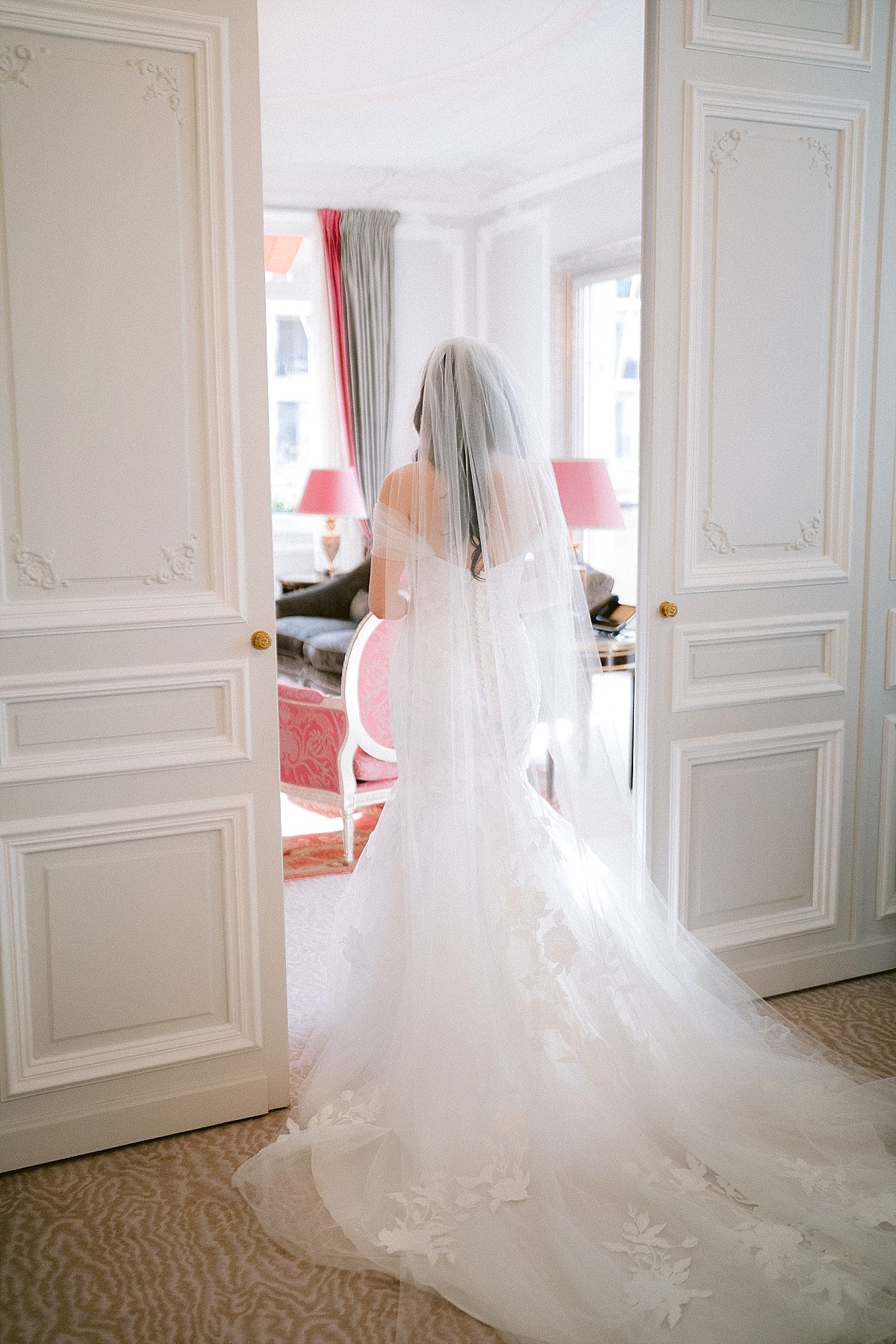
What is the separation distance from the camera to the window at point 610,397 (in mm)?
6344

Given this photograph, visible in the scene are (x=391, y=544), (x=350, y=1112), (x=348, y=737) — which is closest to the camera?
(x=350, y=1112)

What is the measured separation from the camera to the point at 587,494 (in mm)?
4848

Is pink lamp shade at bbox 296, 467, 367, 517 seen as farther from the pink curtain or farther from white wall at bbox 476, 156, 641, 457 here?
white wall at bbox 476, 156, 641, 457

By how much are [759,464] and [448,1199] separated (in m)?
2.00

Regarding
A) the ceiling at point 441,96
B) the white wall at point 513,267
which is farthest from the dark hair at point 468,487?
the white wall at point 513,267

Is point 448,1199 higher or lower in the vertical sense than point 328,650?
lower

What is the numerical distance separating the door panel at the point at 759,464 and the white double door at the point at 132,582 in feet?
3.52

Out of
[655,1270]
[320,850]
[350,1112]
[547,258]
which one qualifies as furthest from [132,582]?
[547,258]

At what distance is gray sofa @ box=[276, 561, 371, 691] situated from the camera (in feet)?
18.4

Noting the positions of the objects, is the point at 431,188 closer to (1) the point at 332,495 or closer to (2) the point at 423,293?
(2) the point at 423,293

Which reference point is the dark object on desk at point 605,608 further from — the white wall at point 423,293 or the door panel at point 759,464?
the white wall at point 423,293

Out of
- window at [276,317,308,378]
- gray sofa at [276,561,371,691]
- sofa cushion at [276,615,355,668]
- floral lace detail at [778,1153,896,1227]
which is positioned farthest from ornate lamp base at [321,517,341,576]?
floral lace detail at [778,1153,896,1227]

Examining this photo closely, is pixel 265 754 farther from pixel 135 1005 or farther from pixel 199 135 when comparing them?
pixel 199 135

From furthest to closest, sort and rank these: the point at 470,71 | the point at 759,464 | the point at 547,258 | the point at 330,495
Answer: the point at 330,495 → the point at 547,258 → the point at 470,71 → the point at 759,464
